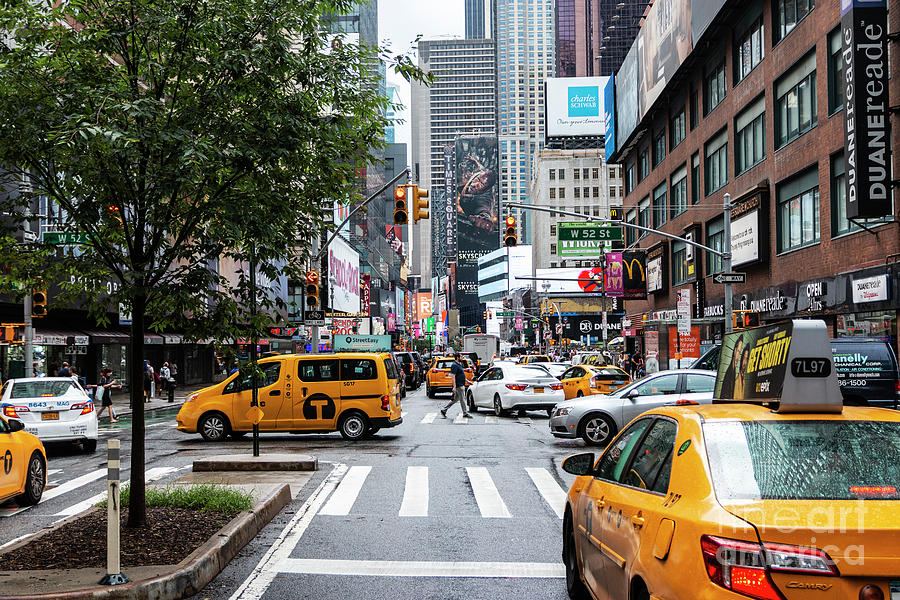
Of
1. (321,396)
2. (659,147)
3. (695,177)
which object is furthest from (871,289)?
(659,147)

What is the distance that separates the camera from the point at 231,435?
2077 cm

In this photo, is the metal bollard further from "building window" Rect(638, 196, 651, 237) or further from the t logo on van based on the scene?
"building window" Rect(638, 196, 651, 237)

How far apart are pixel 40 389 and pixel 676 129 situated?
41544mm

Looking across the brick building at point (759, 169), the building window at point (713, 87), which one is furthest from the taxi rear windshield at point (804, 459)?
the building window at point (713, 87)

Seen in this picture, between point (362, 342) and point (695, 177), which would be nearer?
point (695, 177)

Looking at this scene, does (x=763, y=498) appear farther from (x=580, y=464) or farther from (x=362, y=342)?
(x=362, y=342)

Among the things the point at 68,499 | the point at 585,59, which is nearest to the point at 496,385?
the point at 68,499

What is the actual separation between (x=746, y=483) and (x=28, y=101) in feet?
23.7

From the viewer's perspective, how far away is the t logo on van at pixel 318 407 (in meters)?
19.8

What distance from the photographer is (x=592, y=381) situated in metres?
29.6

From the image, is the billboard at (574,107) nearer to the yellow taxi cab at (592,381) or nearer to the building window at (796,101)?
the building window at (796,101)

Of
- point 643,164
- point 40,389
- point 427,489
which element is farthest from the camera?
point 643,164

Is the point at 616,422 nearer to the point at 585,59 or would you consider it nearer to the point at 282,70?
the point at 282,70

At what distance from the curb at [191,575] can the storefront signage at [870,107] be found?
1994 centimetres
